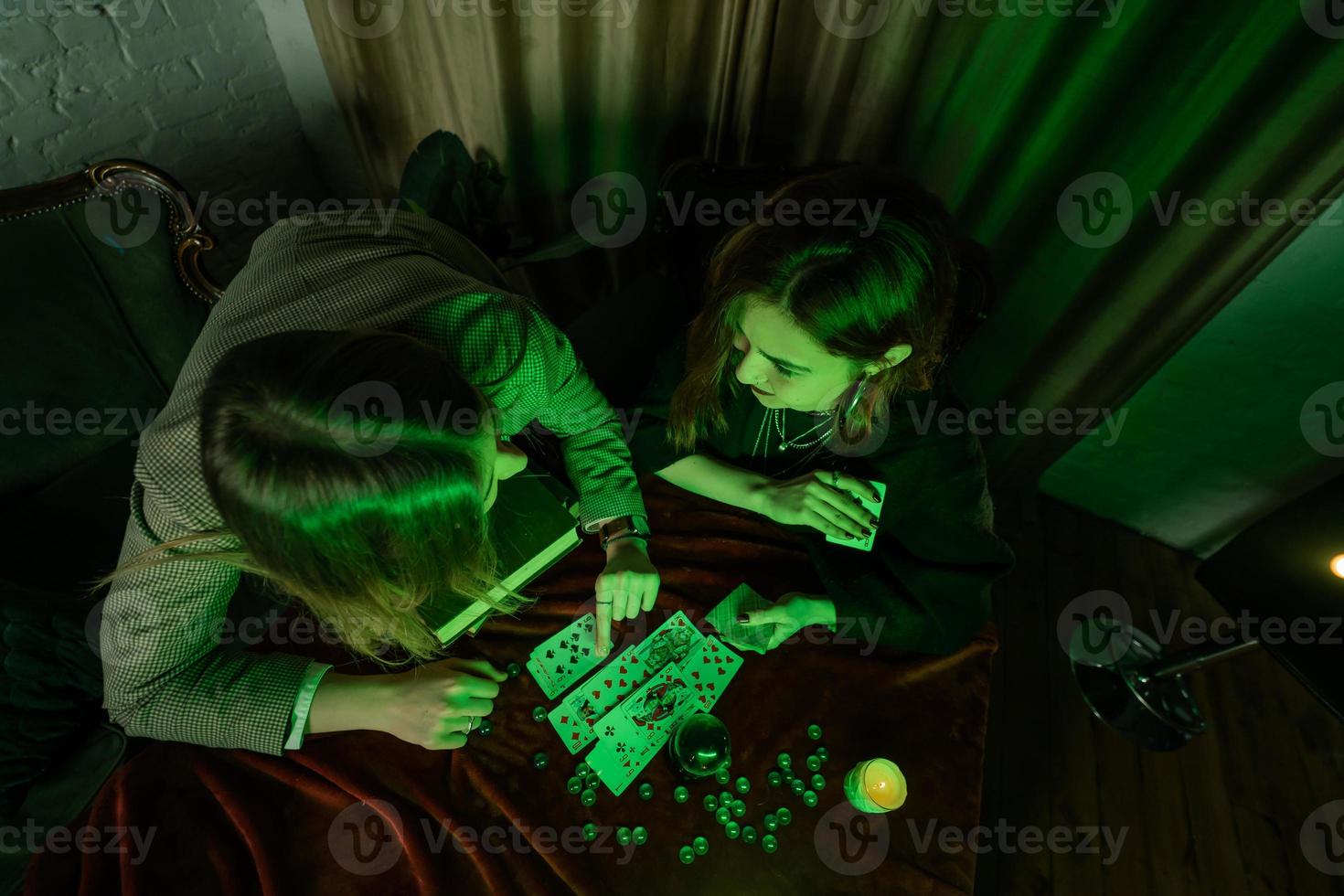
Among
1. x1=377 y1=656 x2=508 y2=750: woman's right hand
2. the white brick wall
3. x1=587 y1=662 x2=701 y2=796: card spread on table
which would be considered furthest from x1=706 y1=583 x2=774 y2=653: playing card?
the white brick wall

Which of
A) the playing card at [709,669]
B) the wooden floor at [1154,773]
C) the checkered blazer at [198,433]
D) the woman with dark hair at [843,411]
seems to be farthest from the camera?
the wooden floor at [1154,773]

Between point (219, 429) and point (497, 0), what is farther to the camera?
point (497, 0)

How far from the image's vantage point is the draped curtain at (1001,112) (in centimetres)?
113

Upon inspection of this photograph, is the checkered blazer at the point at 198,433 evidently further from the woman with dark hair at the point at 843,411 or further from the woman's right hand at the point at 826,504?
the woman's right hand at the point at 826,504

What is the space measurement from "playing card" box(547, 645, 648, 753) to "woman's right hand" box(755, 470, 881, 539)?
398 mm

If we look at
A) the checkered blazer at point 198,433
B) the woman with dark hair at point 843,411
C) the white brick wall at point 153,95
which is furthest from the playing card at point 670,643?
the white brick wall at point 153,95

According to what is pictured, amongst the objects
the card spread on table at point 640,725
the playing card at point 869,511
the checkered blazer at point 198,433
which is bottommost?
the card spread on table at point 640,725

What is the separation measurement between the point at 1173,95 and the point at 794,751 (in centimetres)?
141

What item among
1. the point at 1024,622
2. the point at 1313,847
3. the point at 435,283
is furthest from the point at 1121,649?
the point at 435,283

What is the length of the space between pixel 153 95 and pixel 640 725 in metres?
2.14

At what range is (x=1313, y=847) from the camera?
1660 millimetres

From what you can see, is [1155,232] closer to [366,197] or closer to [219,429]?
[219,429]

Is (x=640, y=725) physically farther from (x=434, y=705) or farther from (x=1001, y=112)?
(x=1001, y=112)

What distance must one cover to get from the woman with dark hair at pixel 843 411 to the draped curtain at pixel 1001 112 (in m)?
0.51
